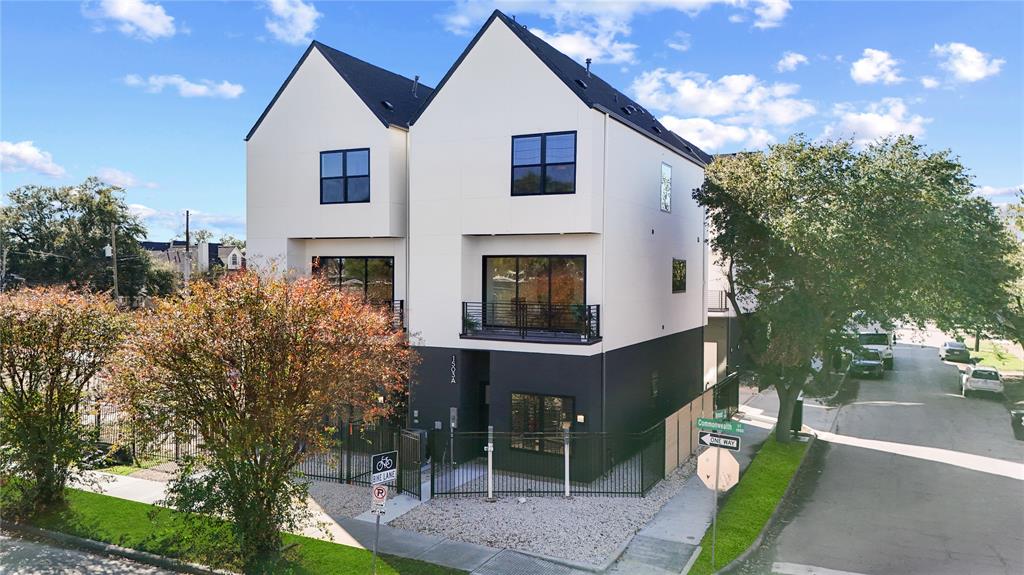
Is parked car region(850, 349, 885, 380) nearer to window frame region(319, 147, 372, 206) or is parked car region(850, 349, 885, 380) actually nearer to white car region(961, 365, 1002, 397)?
white car region(961, 365, 1002, 397)

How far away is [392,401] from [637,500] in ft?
24.0

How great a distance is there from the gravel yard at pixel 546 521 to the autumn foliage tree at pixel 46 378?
24.4ft

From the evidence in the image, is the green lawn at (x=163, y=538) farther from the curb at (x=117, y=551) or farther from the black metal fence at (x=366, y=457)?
the black metal fence at (x=366, y=457)

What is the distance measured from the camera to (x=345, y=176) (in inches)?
763

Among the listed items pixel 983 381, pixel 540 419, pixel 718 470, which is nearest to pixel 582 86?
pixel 540 419

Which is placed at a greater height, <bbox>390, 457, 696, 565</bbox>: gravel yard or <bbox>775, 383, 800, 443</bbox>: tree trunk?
<bbox>775, 383, 800, 443</bbox>: tree trunk

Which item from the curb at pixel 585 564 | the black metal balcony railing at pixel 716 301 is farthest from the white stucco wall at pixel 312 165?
the black metal balcony railing at pixel 716 301

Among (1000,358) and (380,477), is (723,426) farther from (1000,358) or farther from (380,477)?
(1000,358)

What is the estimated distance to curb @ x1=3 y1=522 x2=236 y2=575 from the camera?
11797mm

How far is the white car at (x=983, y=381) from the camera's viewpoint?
2959 centimetres

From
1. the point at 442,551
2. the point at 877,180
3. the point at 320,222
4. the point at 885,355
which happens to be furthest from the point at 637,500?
the point at 885,355

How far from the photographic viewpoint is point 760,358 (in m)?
20.7

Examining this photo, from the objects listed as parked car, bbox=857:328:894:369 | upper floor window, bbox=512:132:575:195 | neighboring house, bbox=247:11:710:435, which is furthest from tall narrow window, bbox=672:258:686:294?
parked car, bbox=857:328:894:369

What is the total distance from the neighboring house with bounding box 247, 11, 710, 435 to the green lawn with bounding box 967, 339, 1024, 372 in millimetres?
30871
